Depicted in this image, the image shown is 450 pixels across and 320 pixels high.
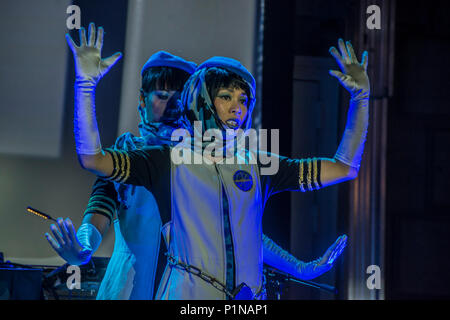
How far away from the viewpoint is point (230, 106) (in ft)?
4.66

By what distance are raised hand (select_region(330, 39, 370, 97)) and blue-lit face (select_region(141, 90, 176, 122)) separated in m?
0.58

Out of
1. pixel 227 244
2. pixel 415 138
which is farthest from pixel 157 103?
pixel 415 138

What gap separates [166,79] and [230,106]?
45 centimetres

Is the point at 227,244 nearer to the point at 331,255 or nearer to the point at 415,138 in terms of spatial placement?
the point at 331,255

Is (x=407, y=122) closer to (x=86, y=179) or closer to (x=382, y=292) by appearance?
(x=382, y=292)

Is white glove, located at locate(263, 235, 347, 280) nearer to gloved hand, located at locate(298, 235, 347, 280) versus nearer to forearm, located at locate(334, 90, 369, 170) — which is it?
gloved hand, located at locate(298, 235, 347, 280)

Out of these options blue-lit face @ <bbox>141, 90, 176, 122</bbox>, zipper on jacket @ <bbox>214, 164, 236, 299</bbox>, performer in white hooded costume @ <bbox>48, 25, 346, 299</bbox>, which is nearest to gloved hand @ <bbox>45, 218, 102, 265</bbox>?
performer in white hooded costume @ <bbox>48, 25, 346, 299</bbox>

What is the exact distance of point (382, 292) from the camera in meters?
3.01

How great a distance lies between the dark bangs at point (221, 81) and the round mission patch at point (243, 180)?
21 centimetres

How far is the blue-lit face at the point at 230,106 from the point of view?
1.42 meters

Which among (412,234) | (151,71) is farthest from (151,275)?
(412,234)

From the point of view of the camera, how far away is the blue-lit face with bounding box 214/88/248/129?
142 cm

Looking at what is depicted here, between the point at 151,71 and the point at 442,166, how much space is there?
2.37 meters

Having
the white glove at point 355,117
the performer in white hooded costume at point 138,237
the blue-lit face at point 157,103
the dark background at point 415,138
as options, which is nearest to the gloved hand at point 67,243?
the performer in white hooded costume at point 138,237
